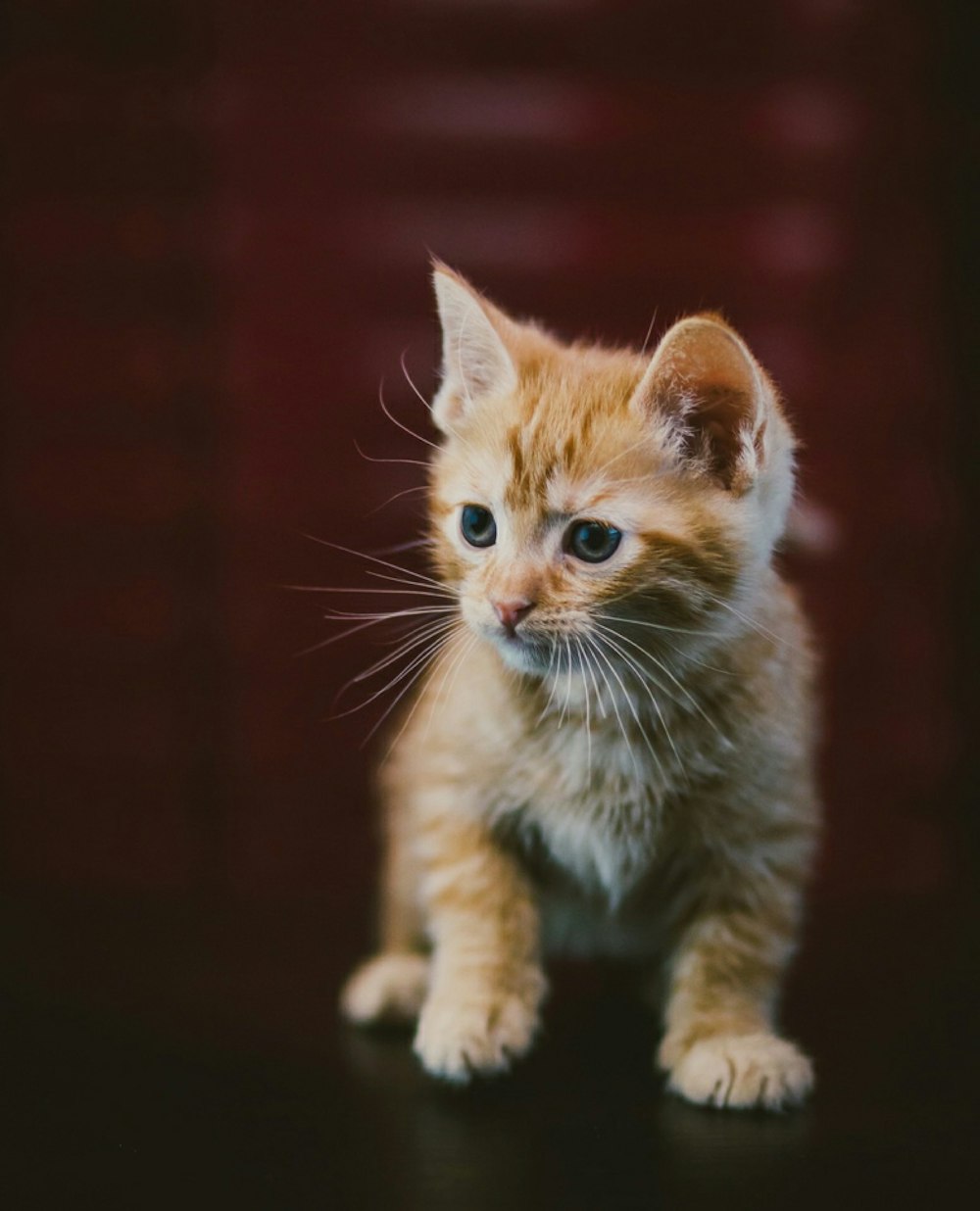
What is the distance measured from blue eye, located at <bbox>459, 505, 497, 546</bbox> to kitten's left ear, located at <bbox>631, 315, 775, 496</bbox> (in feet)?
0.44

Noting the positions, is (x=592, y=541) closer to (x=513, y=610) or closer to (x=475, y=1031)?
(x=513, y=610)

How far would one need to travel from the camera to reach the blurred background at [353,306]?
5.49 ft

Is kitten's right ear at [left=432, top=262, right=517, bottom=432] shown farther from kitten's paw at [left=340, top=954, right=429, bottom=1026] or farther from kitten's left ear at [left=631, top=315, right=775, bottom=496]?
kitten's paw at [left=340, top=954, right=429, bottom=1026]

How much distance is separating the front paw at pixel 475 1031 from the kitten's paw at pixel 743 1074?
0.12 meters

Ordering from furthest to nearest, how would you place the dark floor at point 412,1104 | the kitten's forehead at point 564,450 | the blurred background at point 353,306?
the blurred background at point 353,306
the kitten's forehead at point 564,450
the dark floor at point 412,1104

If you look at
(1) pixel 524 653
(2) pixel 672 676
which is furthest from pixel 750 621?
(1) pixel 524 653

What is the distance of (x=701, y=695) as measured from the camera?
2.89ft

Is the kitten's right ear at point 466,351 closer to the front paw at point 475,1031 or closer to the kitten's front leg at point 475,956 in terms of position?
the kitten's front leg at point 475,956

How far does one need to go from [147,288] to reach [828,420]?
1.00m

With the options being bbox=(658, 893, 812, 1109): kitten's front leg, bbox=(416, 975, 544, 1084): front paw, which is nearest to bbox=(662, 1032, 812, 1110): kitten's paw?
bbox=(658, 893, 812, 1109): kitten's front leg

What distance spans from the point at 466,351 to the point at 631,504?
0.21 m

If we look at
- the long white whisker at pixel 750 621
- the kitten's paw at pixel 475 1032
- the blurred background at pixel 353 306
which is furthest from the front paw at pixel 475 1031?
the blurred background at pixel 353 306

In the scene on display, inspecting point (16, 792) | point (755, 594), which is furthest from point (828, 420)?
point (16, 792)

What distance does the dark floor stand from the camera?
727 mm
